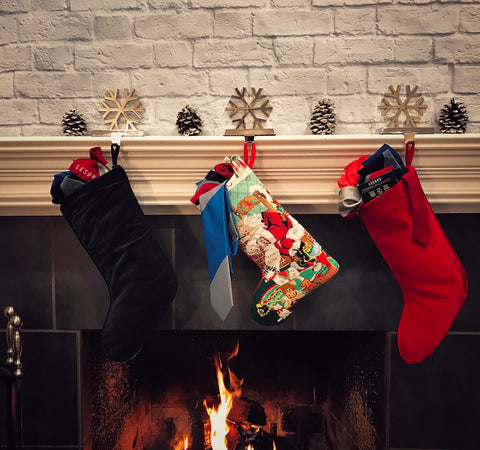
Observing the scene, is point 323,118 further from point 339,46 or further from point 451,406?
point 451,406

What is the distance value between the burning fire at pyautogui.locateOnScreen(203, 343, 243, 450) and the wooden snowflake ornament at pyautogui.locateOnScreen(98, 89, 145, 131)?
926 millimetres

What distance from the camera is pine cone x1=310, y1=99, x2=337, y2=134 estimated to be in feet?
3.87

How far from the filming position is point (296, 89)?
1264mm

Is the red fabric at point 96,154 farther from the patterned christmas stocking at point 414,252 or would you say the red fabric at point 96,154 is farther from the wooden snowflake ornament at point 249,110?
the patterned christmas stocking at point 414,252

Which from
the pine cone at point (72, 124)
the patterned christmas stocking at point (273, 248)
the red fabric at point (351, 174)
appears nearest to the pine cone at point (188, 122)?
the patterned christmas stocking at point (273, 248)

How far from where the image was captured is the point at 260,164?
3.74ft

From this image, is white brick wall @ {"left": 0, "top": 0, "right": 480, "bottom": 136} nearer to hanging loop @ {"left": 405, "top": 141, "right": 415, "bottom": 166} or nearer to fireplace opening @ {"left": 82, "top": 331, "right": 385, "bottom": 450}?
hanging loop @ {"left": 405, "top": 141, "right": 415, "bottom": 166}

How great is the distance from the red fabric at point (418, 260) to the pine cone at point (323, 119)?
10.6 inches

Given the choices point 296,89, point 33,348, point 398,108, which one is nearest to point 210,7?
point 296,89

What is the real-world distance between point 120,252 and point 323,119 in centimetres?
73

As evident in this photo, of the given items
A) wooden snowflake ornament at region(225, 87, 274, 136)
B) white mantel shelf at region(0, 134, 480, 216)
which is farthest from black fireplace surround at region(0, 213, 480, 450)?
wooden snowflake ornament at region(225, 87, 274, 136)

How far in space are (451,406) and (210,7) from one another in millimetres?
1513

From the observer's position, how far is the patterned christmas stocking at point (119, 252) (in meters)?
1.07

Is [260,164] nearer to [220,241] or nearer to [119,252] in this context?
[220,241]
